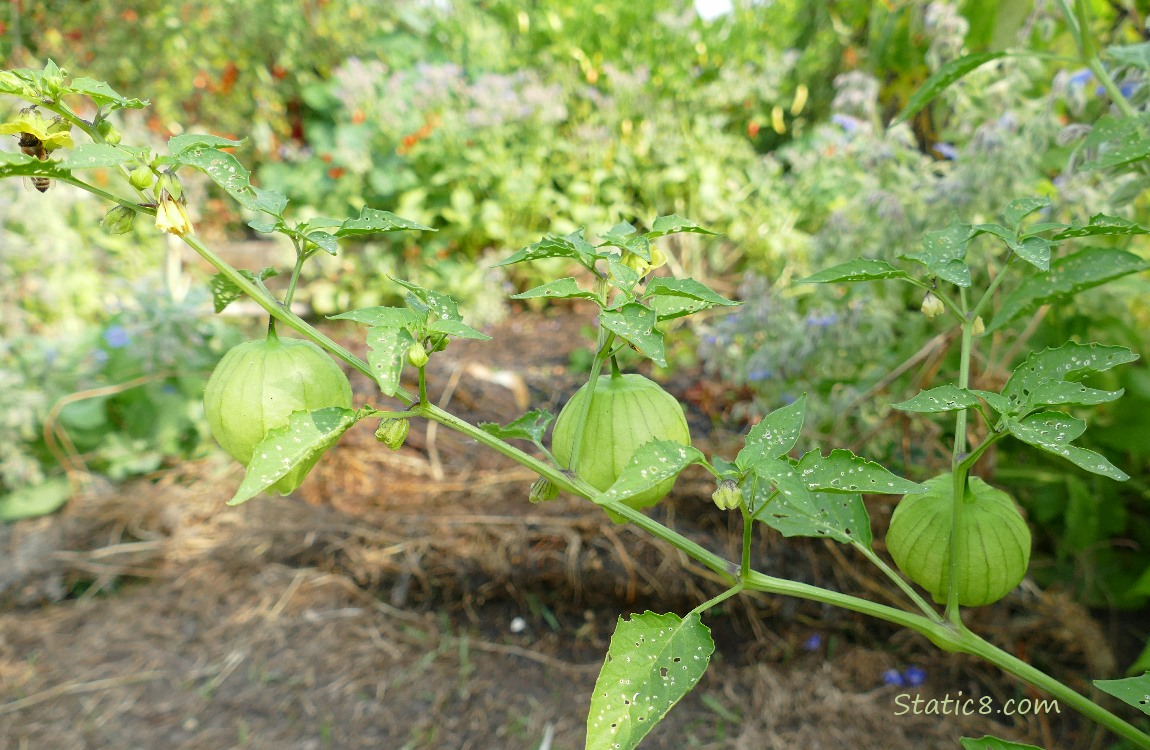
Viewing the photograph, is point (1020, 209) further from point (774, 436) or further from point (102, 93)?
point (102, 93)

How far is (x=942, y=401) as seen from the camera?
0.61 m

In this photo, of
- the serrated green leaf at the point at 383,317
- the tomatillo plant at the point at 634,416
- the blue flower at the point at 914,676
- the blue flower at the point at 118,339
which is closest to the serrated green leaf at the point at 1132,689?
the tomatillo plant at the point at 634,416

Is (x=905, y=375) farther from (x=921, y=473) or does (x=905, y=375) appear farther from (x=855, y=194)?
(x=855, y=194)

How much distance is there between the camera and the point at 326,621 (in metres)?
2.20

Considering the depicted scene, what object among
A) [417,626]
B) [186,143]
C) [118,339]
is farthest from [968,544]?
[118,339]

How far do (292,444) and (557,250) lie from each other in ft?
0.85

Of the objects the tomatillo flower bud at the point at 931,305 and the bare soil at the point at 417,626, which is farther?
→ the bare soil at the point at 417,626

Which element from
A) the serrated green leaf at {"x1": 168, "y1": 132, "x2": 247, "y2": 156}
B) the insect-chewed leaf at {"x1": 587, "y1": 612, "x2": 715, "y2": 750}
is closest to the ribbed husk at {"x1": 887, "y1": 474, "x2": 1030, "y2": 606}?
→ the insect-chewed leaf at {"x1": 587, "y1": 612, "x2": 715, "y2": 750}

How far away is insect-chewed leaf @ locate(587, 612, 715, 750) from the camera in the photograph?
594 mm

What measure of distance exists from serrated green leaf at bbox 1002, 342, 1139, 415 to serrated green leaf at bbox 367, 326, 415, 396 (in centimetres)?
50

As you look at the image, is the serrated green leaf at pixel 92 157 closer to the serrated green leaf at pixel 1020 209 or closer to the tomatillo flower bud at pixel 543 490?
the tomatillo flower bud at pixel 543 490

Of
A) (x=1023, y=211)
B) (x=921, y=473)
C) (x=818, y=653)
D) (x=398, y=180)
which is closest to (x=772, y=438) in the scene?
(x=1023, y=211)

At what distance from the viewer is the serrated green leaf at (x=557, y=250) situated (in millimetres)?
638

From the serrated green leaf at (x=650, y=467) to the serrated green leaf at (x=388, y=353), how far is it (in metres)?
0.18
